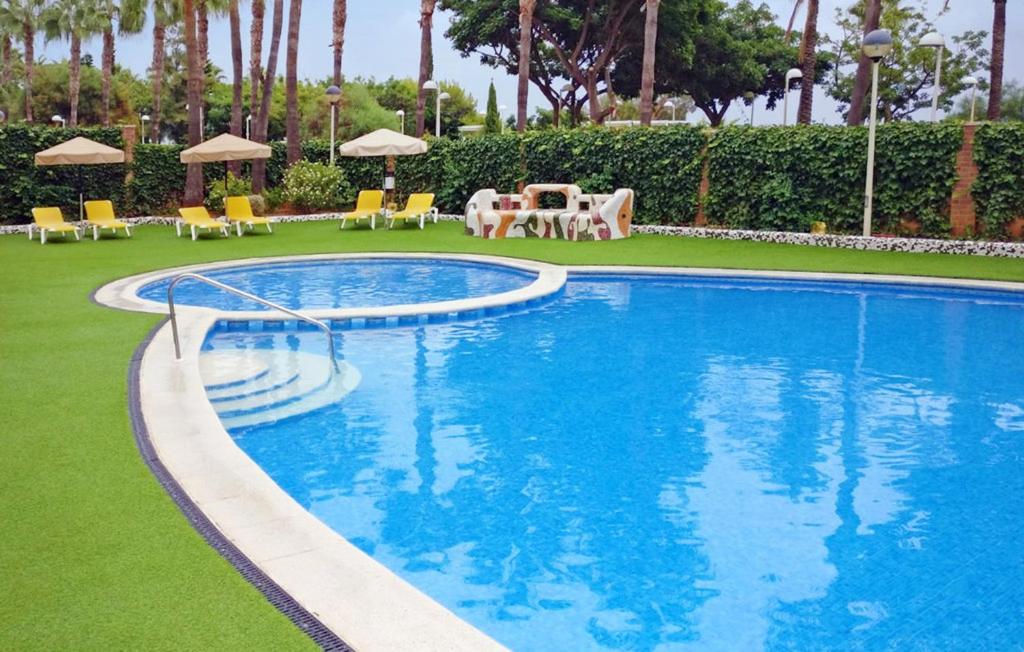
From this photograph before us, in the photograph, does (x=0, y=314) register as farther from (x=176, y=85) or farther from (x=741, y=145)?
(x=176, y=85)

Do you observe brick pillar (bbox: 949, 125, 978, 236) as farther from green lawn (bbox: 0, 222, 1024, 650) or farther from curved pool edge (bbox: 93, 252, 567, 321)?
green lawn (bbox: 0, 222, 1024, 650)

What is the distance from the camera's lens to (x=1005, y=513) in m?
5.36

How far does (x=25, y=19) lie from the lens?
53.2 m

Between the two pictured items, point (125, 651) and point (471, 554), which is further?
point (471, 554)

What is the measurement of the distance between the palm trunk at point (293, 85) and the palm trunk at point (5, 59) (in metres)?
43.0

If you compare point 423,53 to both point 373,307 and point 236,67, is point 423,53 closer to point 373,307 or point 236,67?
point 236,67

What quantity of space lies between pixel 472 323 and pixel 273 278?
17.5 ft

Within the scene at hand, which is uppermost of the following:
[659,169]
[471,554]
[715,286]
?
[659,169]

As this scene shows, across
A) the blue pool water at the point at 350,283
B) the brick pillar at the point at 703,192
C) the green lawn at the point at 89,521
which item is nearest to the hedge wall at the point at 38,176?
the blue pool water at the point at 350,283

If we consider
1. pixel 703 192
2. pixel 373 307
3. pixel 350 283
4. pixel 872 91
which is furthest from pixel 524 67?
pixel 373 307

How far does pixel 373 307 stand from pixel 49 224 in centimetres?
1216

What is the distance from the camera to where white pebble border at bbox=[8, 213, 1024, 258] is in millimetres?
16766

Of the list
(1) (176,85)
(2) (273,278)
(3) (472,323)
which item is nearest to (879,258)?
(3) (472,323)

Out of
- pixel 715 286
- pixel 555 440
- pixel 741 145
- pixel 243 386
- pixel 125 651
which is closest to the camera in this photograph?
pixel 125 651
